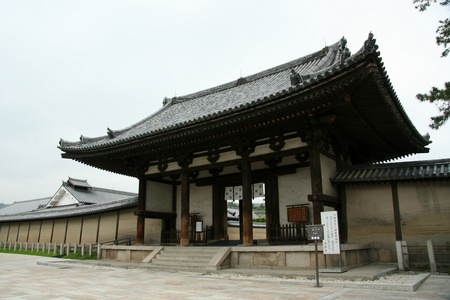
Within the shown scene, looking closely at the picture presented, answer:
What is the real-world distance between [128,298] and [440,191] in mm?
10041

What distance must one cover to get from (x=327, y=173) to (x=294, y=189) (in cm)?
188

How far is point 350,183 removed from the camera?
11.7 meters

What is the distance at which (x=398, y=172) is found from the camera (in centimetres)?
1126

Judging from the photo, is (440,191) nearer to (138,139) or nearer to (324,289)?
(324,289)

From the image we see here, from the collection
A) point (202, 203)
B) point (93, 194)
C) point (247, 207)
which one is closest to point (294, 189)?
point (247, 207)

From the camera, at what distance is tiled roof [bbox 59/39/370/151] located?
1335cm

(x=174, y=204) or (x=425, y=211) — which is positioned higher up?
(x=174, y=204)

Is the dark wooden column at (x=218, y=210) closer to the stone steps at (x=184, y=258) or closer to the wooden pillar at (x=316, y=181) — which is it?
the stone steps at (x=184, y=258)

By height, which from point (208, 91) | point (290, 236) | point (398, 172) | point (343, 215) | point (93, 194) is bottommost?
point (290, 236)

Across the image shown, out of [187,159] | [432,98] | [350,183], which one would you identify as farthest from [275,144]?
[432,98]

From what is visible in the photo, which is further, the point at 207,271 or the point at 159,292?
the point at 207,271

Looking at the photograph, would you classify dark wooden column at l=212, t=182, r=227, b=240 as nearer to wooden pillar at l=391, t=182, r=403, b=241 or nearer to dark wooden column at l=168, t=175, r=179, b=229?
dark wooden column at l=168, t=175, r=179, b=229

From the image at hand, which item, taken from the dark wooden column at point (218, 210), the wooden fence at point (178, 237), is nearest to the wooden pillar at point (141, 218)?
the wooden fence at point (178, 237)

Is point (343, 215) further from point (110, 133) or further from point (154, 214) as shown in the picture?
point (110, 133)
